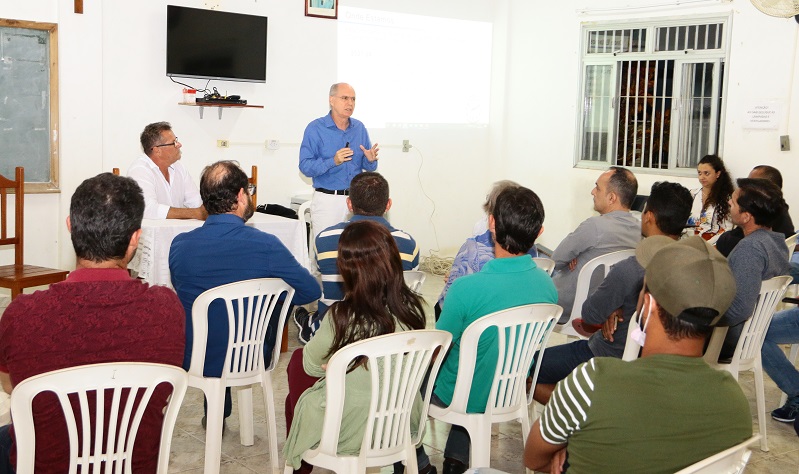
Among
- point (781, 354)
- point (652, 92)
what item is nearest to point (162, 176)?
point (781, 354)

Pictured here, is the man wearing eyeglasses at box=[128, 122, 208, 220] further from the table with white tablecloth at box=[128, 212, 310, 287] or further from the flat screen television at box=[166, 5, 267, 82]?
the flat screen television at box=[166, 5, 267, 82]

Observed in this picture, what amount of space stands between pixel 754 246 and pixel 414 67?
16.2ft

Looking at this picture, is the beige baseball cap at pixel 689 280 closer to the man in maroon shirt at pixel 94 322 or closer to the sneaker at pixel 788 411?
the man in maroon shirt at pixel 94 322

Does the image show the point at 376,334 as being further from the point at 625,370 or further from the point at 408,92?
the point at 408,92

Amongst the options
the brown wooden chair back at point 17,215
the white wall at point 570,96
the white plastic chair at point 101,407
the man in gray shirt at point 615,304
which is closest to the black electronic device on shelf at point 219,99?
the brown wooden chair back at point 17,215

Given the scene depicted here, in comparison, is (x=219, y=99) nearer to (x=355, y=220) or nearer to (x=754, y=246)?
(x=355, y=220)

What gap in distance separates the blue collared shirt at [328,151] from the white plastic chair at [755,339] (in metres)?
2.98

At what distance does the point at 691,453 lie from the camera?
5.41 feet

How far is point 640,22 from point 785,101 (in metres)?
1.58

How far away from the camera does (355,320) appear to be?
245 centimetres

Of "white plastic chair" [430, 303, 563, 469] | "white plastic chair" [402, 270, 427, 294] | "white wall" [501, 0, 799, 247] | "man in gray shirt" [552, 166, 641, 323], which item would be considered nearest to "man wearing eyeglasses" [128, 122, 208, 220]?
"white plastic chair" [402, 270, 427, 294]

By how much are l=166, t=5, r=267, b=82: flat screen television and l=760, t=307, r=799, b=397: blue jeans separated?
14.8 feet

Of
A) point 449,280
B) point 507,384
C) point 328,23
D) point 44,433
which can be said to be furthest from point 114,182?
point 328,23

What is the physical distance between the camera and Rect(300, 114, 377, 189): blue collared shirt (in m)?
5.66
